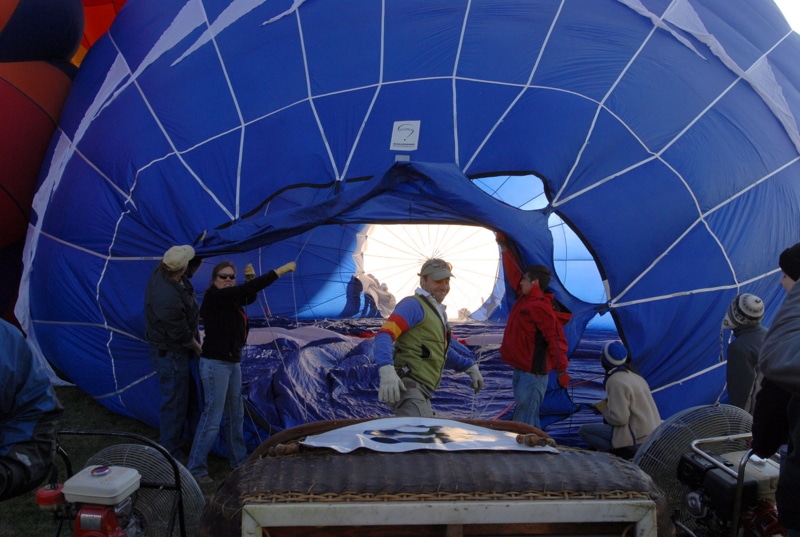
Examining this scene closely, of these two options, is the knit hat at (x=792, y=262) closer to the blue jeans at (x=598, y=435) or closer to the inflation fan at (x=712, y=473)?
the inflation fan at (x=712, y=473)

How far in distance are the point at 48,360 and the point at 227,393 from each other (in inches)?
80.8

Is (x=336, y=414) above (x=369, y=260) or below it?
below

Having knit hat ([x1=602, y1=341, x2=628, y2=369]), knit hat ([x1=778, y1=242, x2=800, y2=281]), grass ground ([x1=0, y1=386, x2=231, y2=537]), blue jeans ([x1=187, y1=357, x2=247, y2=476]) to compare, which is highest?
knit hat ([x1=778, y1=242, x2=800, y2=281])

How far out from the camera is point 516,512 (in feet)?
3.92

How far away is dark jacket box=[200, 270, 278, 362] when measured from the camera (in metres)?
3.83

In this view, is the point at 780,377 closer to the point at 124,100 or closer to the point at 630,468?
the point at 630,468

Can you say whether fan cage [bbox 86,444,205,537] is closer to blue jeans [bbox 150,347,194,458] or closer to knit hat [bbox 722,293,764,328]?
blue jeans [bbox 150,347,194,458]

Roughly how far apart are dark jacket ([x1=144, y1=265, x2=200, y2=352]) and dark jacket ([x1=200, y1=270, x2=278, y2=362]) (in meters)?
0.14

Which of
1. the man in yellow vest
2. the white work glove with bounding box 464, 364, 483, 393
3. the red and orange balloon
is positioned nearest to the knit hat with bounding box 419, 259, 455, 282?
the man in yellow vest

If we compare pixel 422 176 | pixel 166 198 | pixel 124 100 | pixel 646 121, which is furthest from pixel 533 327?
pixel 124 100

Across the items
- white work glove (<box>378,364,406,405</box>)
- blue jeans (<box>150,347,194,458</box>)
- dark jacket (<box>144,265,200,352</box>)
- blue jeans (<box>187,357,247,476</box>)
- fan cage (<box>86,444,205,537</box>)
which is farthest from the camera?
blue jeans (<box>150,347,194,458</box>)

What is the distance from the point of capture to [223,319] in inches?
151

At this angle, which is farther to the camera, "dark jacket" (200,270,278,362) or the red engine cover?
"dark jacket" (200,270,278,362)

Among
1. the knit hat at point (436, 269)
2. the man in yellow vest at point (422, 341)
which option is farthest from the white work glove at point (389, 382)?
the knit hat at point (436, 269)
